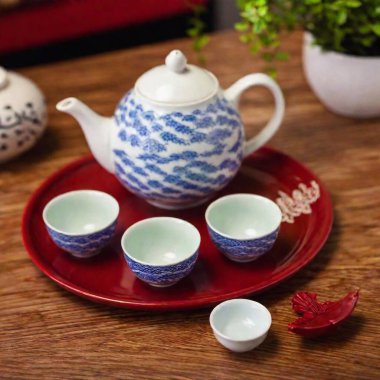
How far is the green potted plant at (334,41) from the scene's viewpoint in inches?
37.7

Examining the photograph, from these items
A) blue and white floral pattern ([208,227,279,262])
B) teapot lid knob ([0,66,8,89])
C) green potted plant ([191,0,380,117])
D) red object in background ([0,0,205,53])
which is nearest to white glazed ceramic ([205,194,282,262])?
blue and white floral pattern ([208,227,279,262])

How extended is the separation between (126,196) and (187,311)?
0.26 metres

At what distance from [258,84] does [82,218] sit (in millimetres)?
298

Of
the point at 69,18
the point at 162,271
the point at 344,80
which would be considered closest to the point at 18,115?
the point at 162,271

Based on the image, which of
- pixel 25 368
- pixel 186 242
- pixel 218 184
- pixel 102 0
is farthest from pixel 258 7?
pixel 102 0

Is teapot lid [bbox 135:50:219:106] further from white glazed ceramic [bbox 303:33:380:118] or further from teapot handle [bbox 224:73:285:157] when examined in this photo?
white glazed ceramic [bbox 303:33:380:118]

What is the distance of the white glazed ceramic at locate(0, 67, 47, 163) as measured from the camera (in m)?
0.99

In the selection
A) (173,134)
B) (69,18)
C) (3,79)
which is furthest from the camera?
(69,18)

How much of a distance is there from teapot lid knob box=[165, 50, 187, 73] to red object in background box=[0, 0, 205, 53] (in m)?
1.23

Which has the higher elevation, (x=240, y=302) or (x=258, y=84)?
(x=258, y=84)

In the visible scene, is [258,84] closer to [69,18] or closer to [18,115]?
[18,115]

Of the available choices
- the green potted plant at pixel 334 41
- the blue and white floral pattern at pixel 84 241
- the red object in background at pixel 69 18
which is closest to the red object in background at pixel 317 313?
the blue and white floral pattern at pixel 84 241

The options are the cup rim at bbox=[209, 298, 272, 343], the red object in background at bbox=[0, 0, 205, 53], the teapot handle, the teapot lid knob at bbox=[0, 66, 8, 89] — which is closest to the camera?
A: the cup rim at bbox=[209, 298, 272, 343]

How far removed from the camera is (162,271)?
0.73m
